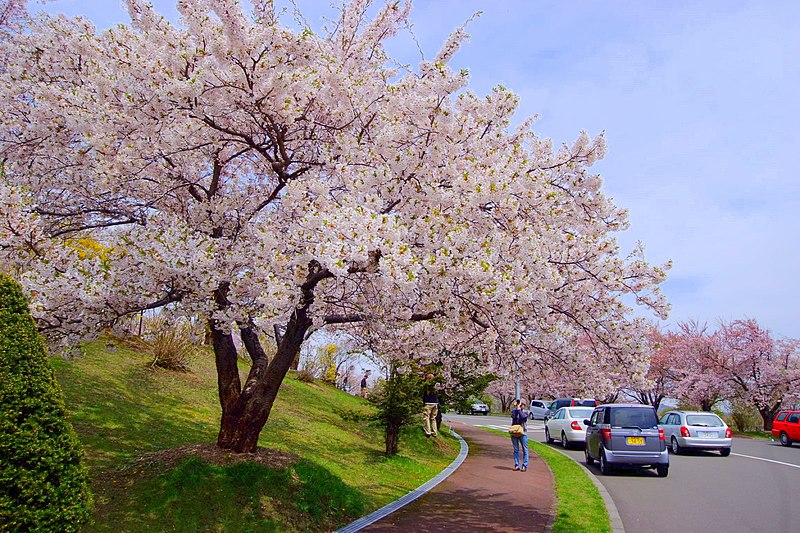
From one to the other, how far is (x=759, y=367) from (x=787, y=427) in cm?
1166

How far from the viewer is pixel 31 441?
413 cm

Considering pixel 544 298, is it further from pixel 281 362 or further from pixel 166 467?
pixel 166 467

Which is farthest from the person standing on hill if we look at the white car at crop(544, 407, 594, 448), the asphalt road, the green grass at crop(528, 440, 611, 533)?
the white car at crop(544, 407, 594, 448)

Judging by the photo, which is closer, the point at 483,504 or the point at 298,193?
the point at 298,193

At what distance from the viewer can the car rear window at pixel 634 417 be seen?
537 inches

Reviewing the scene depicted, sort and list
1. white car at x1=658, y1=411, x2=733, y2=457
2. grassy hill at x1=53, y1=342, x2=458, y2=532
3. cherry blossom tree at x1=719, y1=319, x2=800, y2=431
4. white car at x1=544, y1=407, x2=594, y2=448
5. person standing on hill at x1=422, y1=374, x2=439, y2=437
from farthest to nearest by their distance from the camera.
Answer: cherry blossom tree at x1=719, y1=319, x2=800, y2=431
white car at x1=544, y1=407, x2=594, y2=448
white car at x1=658, y1=411, x2=733, y2=457
person standing on hill at x1=422, y1=374, x2=439, y2=437
grassy hill at x1=53, y1=342, x2=458, y2=532

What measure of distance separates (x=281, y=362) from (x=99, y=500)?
277 centimetres

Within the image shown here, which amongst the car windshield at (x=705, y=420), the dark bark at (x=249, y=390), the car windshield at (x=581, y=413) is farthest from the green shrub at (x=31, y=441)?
the car windshield at (x=705, y=420)

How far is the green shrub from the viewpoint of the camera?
13.2ft

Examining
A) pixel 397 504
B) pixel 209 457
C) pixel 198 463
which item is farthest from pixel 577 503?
pixel 198 463

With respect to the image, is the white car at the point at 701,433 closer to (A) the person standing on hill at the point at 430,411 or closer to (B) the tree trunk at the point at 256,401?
(A) the person standing on hill at the point at 430,411

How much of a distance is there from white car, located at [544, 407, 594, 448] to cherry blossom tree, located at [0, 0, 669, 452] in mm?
13630

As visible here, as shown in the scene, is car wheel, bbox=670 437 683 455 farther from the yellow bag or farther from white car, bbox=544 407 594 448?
the yellow bag

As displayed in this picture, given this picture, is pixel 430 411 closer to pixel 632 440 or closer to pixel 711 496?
pixel 632 440
